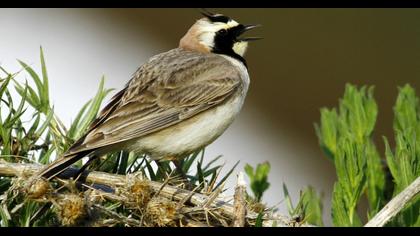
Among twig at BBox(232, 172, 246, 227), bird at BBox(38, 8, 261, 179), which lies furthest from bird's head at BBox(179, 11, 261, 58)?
twig at BBox(232, 172, 246, 227)

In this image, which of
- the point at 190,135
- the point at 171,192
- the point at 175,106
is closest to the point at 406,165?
the point at 171,192

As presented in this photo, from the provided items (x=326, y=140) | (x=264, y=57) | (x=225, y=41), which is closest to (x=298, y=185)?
(x=264, y=57)

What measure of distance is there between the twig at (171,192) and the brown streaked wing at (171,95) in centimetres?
91

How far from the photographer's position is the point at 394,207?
2168 millimetres

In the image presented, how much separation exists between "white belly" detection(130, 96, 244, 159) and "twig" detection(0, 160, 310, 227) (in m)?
1.16

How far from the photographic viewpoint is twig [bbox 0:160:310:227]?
7.55ft

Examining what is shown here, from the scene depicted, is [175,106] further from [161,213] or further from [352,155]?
[161,213]

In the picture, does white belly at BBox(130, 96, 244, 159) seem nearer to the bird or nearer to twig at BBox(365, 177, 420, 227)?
the bird

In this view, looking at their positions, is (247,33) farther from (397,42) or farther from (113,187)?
(113,187)

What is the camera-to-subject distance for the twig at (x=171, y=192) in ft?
7.55

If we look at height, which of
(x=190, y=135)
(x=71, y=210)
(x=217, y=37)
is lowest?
(x=71, y=210)

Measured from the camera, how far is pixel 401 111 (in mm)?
2902

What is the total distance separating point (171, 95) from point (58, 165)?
58.7 inches

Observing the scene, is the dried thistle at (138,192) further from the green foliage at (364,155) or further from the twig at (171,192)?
the green foliage at (364,155)
